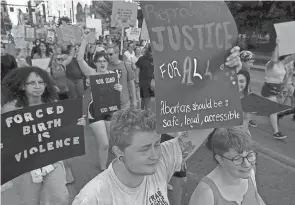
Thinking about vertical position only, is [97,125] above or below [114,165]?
below

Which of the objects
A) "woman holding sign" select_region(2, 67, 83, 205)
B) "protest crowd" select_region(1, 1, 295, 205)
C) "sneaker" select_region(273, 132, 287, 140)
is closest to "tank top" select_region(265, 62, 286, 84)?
"sneaker" select_region(273, 132, 287, 140)

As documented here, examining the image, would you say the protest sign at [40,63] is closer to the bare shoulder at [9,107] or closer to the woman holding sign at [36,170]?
the woman holding sign at [36,170]

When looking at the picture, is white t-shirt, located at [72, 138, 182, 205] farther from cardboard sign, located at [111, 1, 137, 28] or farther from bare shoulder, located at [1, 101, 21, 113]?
cardboard sign, located at [111, 1, 137, 28]

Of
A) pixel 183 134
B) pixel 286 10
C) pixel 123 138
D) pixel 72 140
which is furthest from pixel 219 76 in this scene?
pixel 286 10

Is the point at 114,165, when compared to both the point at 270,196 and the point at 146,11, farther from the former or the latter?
the point at 270,196

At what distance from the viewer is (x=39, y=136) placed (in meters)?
2.23

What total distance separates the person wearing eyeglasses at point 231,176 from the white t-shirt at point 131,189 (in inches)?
7.8

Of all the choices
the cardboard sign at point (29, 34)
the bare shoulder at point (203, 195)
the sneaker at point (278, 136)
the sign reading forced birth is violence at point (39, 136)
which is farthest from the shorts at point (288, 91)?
the cardboard sign at point (29, 34)

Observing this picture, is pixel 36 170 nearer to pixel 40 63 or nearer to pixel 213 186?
pixel 213 186

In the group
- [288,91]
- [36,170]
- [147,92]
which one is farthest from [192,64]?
[288,91]

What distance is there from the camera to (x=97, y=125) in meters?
4.24

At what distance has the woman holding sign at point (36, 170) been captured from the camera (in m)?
2.67

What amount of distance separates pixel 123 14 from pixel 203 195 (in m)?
6.99

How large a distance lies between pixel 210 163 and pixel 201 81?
3184mm
